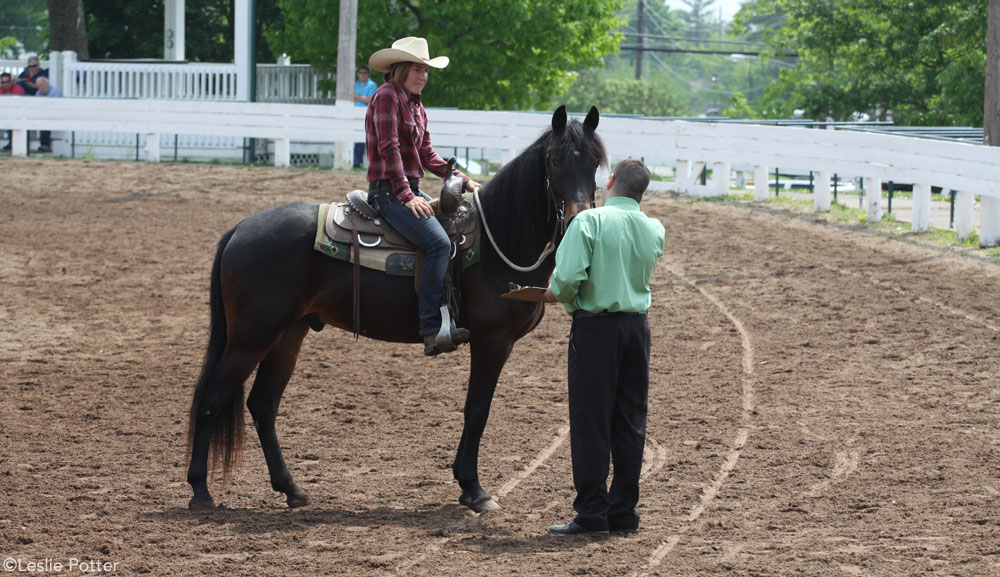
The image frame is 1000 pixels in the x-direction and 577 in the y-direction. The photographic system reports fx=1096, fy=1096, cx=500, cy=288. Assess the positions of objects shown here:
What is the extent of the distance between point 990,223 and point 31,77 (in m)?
19.8

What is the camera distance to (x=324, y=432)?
27.4ft

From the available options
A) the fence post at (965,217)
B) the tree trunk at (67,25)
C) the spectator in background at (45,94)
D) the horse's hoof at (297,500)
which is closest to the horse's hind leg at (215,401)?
the horse's hoof at (297,500)

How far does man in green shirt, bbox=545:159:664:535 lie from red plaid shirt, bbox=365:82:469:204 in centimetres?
134

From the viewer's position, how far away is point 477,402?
680 centimetres

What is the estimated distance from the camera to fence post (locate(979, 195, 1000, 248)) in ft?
47.0

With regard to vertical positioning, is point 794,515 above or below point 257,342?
below

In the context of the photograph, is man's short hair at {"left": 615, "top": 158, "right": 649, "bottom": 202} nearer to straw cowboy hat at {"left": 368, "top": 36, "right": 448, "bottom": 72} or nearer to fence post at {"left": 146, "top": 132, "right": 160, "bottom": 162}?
straw cowboy hat at {"left": 368, "top": 36, "right": 448, "bottom": 72}

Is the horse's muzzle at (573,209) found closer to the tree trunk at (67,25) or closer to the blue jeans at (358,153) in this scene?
the blue jeans at (358,153)

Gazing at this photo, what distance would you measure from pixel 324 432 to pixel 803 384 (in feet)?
13.6

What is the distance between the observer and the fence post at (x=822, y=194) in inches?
694

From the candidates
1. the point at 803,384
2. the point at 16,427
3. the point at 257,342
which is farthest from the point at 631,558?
the point at 16,427

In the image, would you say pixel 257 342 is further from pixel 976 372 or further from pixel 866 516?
pixel 976 372

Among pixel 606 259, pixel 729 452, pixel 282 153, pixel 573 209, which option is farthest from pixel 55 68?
pixel 606 259

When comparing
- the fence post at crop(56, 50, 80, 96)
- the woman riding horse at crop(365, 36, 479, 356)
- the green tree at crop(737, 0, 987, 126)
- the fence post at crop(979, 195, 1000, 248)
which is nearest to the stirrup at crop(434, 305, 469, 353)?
the woman riding horse at crop(365, 36, 479, 356)
